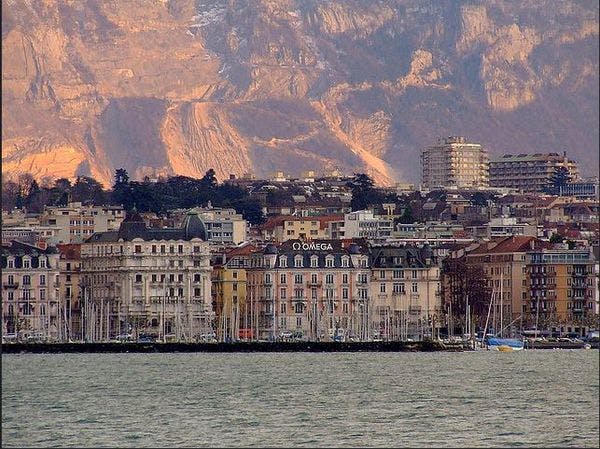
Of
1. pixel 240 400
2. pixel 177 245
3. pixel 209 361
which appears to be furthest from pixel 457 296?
pixel 240 400

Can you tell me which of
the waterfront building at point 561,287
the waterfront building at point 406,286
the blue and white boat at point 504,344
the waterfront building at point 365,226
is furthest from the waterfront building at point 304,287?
the waterfront building at point 365,226

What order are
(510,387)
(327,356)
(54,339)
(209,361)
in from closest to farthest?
(510,387) < (209,361) < (327,356) < (54,339)

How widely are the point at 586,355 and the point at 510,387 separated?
31861 millimetres

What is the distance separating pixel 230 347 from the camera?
115125 mm

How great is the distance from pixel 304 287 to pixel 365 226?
50480 mm

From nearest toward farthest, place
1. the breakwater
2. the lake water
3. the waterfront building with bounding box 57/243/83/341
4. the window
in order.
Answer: the lake water → the breakwater → the waterfront building with bounding box 57/243/83/341 → the window

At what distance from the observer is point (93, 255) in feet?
458

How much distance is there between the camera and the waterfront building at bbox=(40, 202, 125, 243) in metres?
169

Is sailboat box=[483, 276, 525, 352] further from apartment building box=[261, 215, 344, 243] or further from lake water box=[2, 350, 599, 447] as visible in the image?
apartment building box=[261, 215, 344, 243]

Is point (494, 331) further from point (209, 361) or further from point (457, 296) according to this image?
point (209, 361)

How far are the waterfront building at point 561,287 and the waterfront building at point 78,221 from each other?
34.8 meters

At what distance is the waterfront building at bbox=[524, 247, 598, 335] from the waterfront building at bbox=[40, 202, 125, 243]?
114ft

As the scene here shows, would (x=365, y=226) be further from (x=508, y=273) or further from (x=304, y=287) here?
(x=304, y=287)

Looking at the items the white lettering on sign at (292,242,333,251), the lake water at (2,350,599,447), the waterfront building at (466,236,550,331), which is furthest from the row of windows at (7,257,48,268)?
the lake water at (2,350,599,447)
